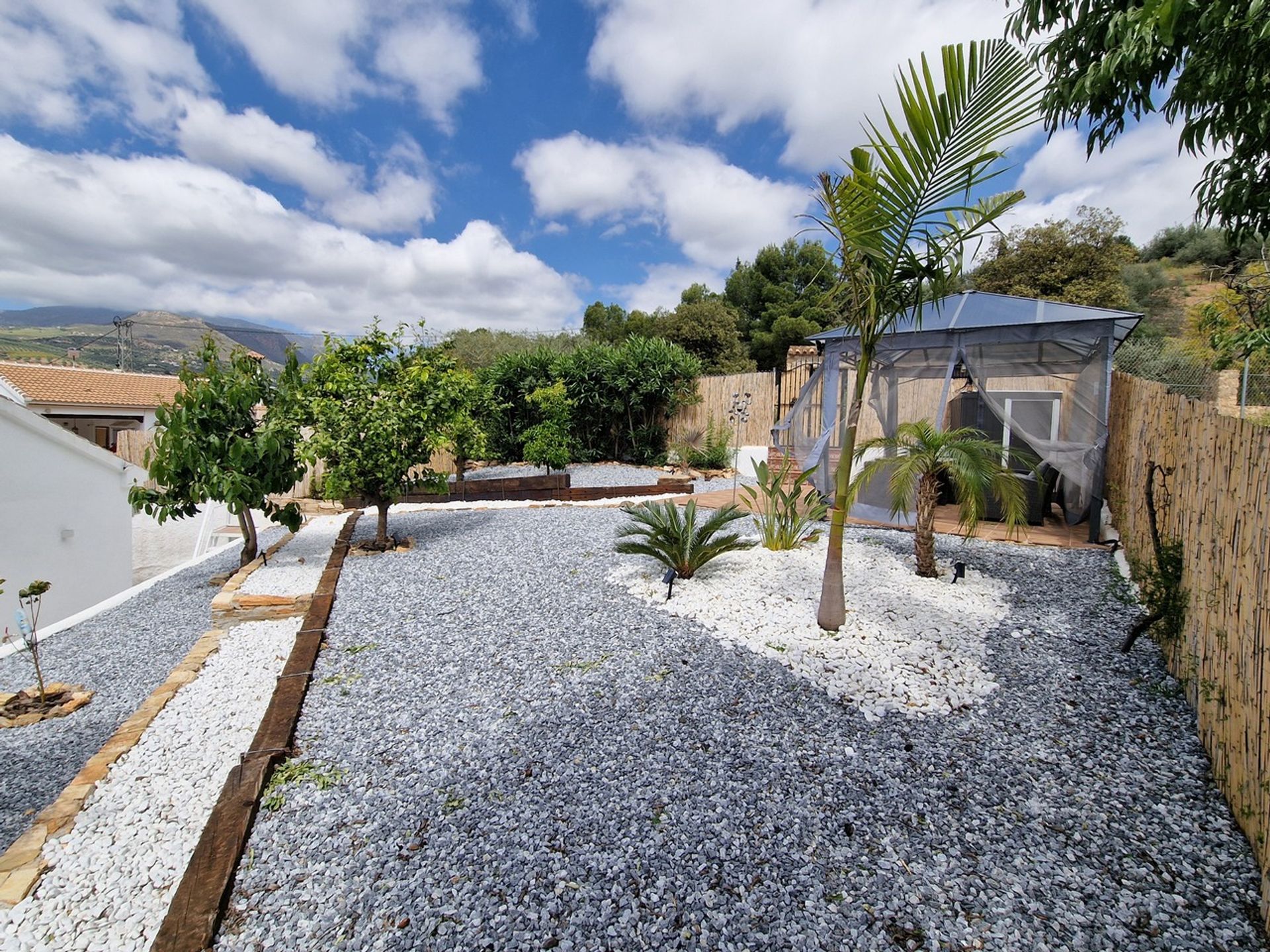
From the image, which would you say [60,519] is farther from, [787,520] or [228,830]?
[787,520]

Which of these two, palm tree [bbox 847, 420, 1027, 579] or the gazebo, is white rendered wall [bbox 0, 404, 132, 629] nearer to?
palm tree [bbox 847, 420, 1027, 579]

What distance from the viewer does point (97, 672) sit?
13.9ft

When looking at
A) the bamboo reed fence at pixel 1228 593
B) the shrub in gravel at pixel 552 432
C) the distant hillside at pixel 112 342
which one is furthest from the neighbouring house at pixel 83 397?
the bamboo reed fence at pixel 1228 593

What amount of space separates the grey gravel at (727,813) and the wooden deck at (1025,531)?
2.07 meters

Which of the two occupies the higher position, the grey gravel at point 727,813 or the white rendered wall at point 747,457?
the white rendered wall at point 747,457

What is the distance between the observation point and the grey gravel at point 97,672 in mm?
2918

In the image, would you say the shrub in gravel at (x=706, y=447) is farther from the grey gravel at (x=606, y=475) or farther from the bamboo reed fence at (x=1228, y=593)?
the bamboo reed fence at (x=1228, y=593)

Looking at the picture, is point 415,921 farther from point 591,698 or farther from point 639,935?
point 591,698

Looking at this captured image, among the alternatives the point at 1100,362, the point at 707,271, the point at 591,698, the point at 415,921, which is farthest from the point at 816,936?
the point at 707,271

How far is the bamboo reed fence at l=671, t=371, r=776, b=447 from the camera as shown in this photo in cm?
1190

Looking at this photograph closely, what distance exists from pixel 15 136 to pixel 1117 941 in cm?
1821

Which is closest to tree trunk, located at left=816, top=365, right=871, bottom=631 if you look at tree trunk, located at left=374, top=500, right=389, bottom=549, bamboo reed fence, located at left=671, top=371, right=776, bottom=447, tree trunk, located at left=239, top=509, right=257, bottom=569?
tree trunk, located at left=374, top=500, right=389, bottom=549

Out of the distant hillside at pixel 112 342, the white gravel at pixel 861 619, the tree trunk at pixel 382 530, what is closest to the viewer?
the white gravel at pixel 861 619

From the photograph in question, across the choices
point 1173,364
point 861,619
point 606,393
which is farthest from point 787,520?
point 1173,364
